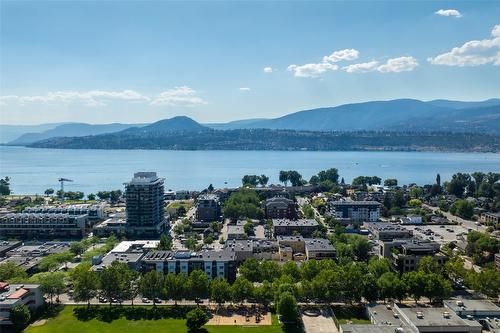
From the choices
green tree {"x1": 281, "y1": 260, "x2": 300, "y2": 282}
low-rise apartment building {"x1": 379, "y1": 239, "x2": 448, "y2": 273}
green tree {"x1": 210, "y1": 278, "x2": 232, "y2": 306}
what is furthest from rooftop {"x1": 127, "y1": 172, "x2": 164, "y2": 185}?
low-rise apartment building {"x1": 379, "y1": 239, "x2": 448, "y2": 273}

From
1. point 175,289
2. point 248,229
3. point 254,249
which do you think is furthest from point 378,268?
point 248,229

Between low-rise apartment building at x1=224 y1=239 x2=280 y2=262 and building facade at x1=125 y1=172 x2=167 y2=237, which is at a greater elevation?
building facade at x1=125 y1=172 x2=167 y2=237

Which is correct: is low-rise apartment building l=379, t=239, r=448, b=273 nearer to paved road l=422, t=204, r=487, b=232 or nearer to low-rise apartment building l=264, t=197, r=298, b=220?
paved road l=422, t=204, r=487, b=232

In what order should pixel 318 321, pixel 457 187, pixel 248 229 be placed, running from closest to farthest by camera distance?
1. pixel 318 321
2. pixel 248 229
3. pixel 457 187

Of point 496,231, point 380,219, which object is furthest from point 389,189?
point 496,231

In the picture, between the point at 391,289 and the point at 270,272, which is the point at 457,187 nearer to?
the point at 391,289
